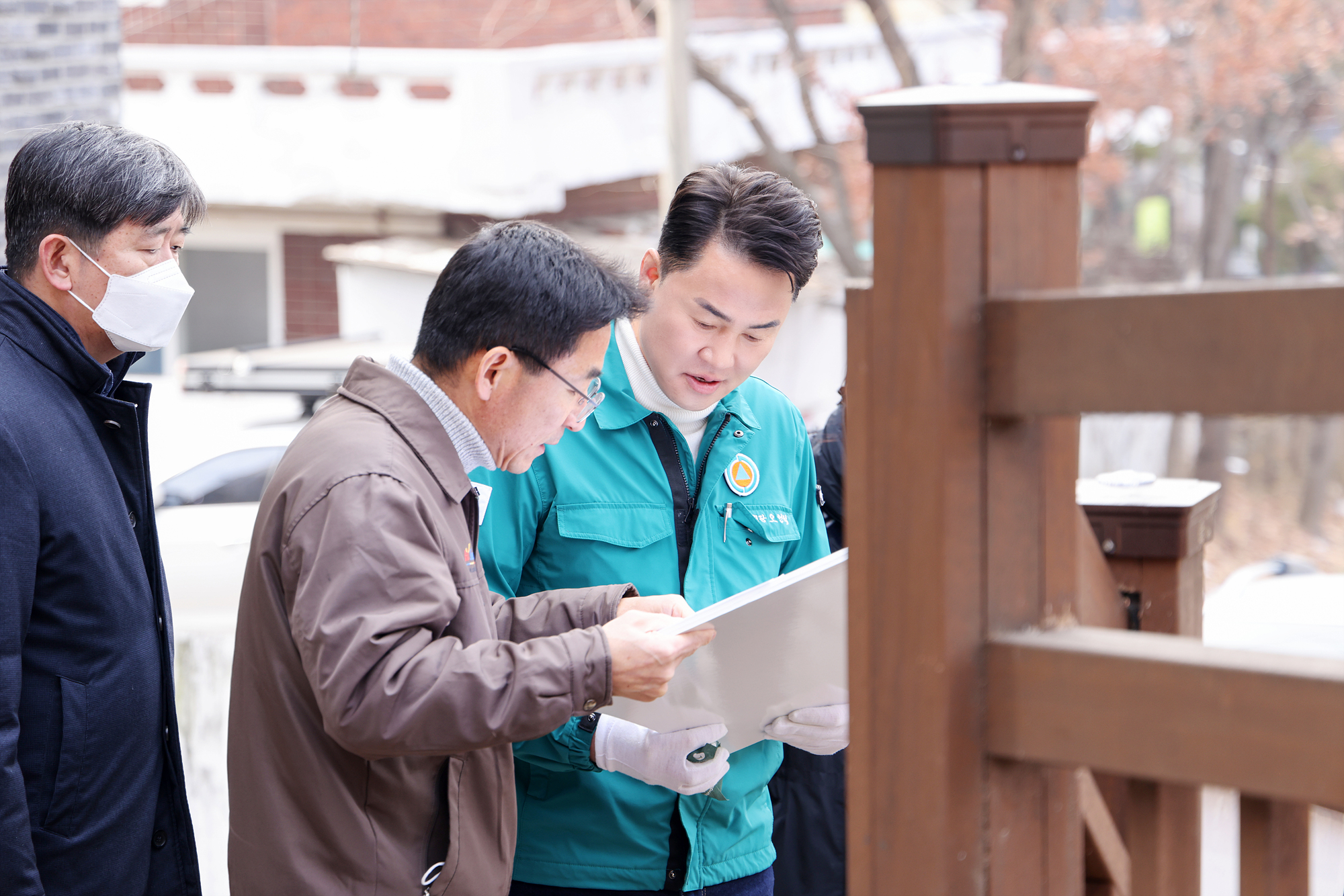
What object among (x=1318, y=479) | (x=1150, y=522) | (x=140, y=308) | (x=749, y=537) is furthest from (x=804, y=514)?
(x=1318, y=479)

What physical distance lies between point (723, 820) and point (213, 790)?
A: 231 centimetres

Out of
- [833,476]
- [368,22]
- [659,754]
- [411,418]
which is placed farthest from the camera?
[368,22]

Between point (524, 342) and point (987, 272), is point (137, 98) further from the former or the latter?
point (987, 272)

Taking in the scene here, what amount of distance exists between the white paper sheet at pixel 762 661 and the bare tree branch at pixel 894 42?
7.90m

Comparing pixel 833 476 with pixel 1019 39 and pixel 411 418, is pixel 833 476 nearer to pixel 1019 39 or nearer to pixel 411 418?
pixel 411 418

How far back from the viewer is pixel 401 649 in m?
1.48

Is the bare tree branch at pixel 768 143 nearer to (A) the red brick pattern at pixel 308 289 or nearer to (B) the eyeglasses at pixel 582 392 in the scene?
(A) the red brick pattern at pixel 308 289

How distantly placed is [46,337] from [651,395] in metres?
0.96

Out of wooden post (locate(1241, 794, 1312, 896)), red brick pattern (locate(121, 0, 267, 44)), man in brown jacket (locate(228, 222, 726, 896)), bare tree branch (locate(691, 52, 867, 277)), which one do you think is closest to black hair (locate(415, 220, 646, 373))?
man in brown jacket (locate(228, 222, 726, 896))

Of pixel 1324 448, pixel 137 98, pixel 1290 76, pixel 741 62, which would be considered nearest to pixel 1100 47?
pixel 1290 76

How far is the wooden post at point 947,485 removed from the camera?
114cm

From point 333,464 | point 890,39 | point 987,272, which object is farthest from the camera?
point 890,39

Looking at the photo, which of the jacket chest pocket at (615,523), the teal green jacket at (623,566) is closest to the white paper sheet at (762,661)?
the teal green jacket at (623,566)

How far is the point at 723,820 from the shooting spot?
6.81ft
